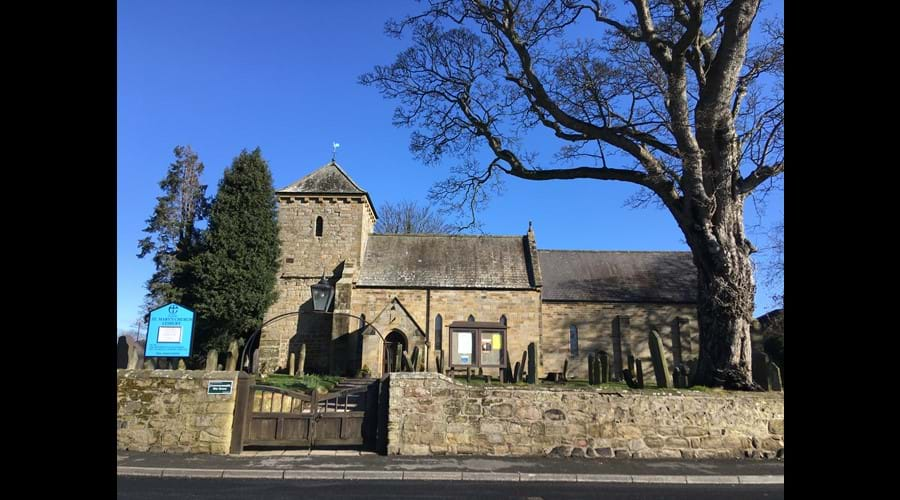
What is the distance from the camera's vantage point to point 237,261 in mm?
27469

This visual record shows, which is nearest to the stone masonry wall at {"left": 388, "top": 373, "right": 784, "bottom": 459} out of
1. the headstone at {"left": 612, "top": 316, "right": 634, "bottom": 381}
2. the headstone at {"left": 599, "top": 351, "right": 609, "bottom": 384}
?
the headstone at {"left": 599, "top": 351, "right": 609, "bottom": 384}

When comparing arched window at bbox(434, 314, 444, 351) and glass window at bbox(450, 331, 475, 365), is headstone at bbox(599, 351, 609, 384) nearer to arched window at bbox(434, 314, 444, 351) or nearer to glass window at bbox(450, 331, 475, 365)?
glass window at bbox(450, 331, 475, 365)

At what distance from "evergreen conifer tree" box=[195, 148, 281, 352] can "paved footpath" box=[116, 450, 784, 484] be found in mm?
17878

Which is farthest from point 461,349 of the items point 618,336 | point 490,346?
point 618,336

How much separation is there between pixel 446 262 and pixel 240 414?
761 inches

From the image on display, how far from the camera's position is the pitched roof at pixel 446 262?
90.3ft

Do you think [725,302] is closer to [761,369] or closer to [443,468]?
[761,369]

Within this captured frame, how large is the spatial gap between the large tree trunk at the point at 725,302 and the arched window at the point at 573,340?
16345 mm

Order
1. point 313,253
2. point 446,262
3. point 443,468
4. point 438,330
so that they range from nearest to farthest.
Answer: point 443,468
point 438,330
point 313,253
point 446,262

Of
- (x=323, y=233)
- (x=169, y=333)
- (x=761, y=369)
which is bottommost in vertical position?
(x=761, y=369)

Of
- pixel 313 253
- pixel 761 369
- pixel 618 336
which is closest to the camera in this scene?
pixel 761 369

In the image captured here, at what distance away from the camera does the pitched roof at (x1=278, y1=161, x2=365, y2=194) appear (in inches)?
1161
